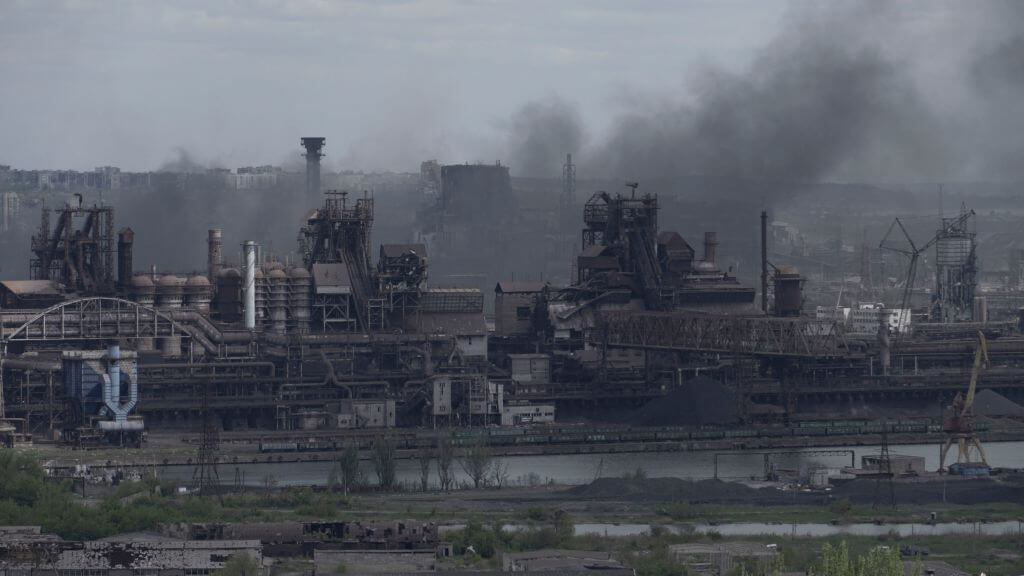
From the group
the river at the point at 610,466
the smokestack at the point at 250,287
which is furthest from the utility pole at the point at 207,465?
the smokestack at the point at 250,287

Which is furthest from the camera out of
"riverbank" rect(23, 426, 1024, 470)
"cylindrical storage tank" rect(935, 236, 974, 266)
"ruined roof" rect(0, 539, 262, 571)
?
"cylindrical storage tank" rect(935, 236, 974, 266)

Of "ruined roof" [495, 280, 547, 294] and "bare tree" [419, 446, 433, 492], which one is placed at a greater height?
"ruined roof" [495, 280, 547, 294]

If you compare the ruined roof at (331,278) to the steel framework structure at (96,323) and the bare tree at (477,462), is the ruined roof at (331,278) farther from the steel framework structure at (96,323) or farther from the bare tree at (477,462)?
the bare tree at (477,462)

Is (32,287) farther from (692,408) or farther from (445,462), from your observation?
(445,462)

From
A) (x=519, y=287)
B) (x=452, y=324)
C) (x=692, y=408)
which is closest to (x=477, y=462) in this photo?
(x=692, y=408)

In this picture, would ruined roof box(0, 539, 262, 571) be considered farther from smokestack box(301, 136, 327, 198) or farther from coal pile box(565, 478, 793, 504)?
smokestack box(301, 136, 327, 198)

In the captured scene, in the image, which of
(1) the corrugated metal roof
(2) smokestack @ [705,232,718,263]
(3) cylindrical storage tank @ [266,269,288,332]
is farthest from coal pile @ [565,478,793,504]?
(2) smokestack @ [705,232,718,263]
